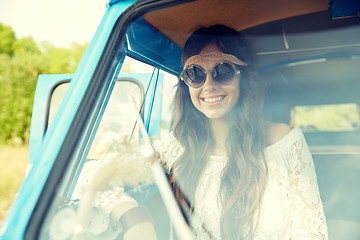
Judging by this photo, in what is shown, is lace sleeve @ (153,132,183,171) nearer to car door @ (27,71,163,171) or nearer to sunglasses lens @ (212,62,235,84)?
car door @ (27,71,163,171)

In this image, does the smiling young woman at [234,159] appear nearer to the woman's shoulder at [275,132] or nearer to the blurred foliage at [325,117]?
the woman's shoulder at [275,132]

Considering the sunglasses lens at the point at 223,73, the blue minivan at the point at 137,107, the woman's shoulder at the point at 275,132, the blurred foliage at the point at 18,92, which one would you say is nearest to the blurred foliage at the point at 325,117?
the blue minivan at the point at 137,107

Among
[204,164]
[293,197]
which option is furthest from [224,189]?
[293,197]

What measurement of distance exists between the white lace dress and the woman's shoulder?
0.09 feet

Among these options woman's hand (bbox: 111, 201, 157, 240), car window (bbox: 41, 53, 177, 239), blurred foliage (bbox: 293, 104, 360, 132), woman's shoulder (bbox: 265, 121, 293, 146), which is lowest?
woman's hand (bbox: 111, 201, 157, 240)

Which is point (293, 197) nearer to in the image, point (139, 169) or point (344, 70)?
point (139, 169)

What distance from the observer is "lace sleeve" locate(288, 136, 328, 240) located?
1.31m

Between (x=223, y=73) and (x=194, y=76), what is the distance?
0.47ft

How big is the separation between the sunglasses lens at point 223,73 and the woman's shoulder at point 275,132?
0.37 metres

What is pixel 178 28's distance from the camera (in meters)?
1.78

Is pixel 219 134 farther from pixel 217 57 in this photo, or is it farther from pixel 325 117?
pixel 325 117

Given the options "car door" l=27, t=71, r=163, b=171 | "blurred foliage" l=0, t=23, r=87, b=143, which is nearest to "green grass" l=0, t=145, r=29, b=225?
"blurred foliage" l=0, t=23, r=87, b=143

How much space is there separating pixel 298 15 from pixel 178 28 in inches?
33.8

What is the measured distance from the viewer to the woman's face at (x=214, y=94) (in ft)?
4.87
